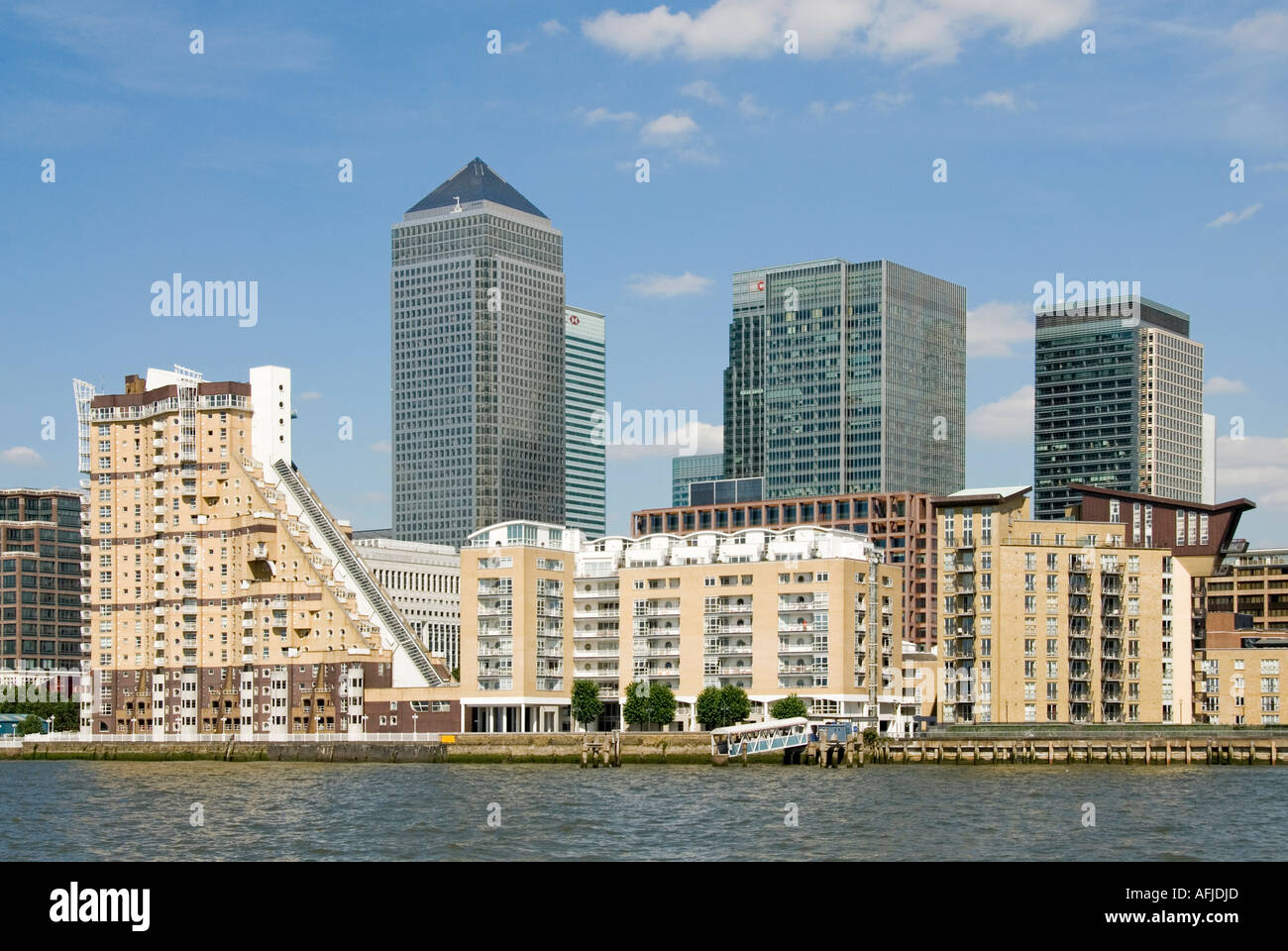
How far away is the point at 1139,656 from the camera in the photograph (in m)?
172

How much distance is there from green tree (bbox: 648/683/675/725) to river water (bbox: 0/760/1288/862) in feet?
115

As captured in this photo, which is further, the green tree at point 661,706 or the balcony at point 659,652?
the balcony at point 659,652

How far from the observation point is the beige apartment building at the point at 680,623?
174375mm

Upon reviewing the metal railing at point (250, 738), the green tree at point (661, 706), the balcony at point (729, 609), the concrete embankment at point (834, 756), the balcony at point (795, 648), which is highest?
the balcony at point (729, 609)

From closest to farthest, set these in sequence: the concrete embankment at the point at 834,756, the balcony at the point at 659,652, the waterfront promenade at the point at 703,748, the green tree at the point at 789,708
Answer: the concrete embankment at the point at 834,756, the waterfront promenade at the point at 703,748, the green tree at the point at 789,708, the balcony at the point at 659,652

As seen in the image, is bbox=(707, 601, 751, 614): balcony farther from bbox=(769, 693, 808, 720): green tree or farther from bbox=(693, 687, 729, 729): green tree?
bbox=(769, 693, 808, 720): green tree

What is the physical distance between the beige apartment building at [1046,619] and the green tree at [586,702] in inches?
1456

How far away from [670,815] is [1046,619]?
8911cm

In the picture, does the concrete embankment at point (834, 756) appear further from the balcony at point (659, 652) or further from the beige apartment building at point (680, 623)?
the balcony at point (659, 652)

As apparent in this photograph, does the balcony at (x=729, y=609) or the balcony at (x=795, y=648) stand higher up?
the balcony at (x=729, y=609)

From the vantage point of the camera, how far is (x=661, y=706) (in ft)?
574

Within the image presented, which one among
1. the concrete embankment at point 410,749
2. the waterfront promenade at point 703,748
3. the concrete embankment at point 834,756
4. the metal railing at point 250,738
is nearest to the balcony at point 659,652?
the waterfront promenade at point 703,748

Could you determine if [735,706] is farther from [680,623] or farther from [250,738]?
[250,738]
